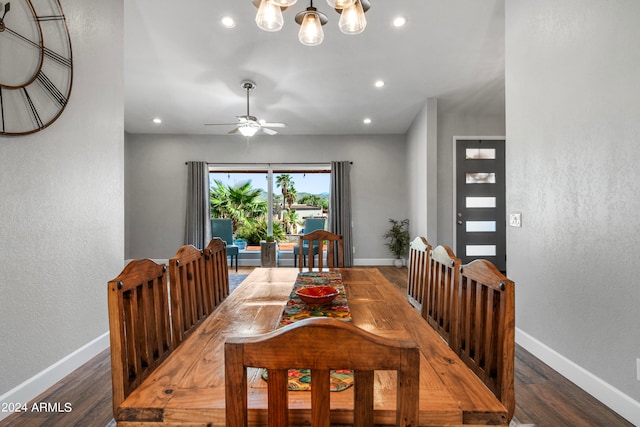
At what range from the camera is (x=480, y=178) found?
5.52 metres

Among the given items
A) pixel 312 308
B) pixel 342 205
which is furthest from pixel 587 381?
Answer: pixel 342 205

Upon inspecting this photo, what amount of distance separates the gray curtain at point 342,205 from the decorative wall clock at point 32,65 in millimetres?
4592

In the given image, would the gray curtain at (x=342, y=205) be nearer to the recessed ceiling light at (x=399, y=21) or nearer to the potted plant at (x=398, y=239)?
the potted plant at (x=398, y=239)

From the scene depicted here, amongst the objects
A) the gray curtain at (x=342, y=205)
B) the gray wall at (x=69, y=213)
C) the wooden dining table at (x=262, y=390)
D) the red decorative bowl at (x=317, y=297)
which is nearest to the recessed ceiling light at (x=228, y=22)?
the gray wall at (x=69, y=213)

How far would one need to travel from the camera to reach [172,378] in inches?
33.7

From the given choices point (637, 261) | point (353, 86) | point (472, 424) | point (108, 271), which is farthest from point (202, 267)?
point (353, 86)

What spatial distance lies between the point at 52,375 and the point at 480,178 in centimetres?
580

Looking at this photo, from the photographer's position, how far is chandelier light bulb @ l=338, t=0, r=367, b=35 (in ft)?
5.60

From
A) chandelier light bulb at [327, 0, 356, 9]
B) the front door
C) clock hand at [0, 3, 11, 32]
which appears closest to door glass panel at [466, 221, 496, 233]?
the front door

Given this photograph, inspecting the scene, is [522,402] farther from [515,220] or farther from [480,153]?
[480,153]

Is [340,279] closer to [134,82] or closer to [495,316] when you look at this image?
[495,316]

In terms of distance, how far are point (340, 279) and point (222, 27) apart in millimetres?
2891

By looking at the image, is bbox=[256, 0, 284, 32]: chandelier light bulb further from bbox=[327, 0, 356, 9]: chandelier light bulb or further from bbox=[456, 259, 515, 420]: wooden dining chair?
bbox=[456, 259, 515, 420]: wooden dining chair

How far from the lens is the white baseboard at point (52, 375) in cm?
177
